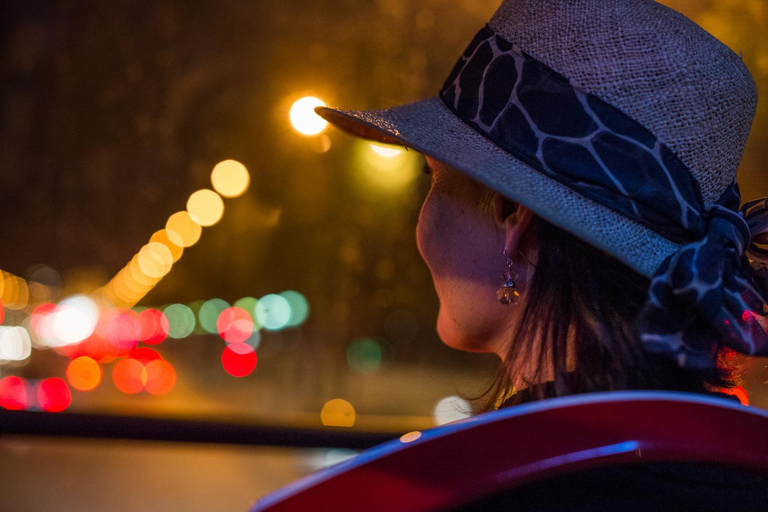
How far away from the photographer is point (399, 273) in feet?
7.39

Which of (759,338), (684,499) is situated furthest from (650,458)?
(759,338)

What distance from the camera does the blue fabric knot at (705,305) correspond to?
28.5 inches

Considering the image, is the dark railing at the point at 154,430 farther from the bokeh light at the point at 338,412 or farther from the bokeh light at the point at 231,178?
the bokeh light at the point at 231,178

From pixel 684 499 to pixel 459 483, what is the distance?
0.30m

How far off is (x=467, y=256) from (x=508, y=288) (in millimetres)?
100

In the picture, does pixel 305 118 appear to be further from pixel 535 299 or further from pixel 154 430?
→ pixel 535 299

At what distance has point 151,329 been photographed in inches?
632

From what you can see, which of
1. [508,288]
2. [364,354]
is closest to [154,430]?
[508,288]

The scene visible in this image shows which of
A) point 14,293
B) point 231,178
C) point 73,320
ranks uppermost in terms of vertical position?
point 14,293

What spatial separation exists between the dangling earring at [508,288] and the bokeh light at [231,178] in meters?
1.61

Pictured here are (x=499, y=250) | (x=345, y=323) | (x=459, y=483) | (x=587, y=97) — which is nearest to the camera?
(x=459, y=483)

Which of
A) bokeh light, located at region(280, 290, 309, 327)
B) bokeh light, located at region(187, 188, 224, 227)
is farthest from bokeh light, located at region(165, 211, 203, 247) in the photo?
bokeh light, located at region(280, 290, 309, 327)

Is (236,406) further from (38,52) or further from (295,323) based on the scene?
(38,52)

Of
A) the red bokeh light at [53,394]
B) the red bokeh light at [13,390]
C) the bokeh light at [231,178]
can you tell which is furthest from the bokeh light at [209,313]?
the bokeh light at [231,178]
